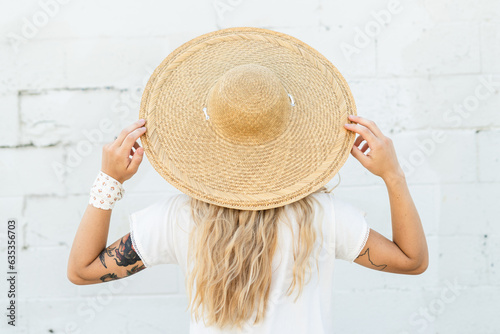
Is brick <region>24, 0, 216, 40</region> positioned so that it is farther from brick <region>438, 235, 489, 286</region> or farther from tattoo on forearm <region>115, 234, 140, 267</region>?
brick <region>438, 235, 489, 286</region>

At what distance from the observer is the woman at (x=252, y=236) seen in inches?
42.6

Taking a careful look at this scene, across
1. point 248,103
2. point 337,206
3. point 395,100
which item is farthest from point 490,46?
point 248,103

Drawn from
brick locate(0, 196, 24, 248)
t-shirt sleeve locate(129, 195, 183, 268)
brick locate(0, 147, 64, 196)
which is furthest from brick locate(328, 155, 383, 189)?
brick locate(0, 196, 24, 248)

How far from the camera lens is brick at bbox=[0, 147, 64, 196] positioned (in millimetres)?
2141

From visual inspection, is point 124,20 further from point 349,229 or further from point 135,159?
point 349,229

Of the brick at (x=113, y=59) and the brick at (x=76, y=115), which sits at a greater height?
the brick at (x=113, y=59)

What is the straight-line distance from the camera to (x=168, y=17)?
6.91 ft

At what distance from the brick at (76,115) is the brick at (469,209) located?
1531 mm

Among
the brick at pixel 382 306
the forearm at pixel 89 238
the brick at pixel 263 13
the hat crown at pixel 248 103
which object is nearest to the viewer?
the hat crown at pixel 248 103

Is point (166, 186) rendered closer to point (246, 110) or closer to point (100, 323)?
point (100, 323)

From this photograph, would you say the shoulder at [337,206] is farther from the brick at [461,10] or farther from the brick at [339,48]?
the brick at [461,10]

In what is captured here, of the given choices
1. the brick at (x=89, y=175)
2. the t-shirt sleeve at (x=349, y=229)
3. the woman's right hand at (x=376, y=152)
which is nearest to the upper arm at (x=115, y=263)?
the t-shirt sleeve at (x=349, y=229)

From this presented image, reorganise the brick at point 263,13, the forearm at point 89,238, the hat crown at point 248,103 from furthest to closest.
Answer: the brick at point 263,13, the forearm at point 89,238, the hat crown at point 248,103

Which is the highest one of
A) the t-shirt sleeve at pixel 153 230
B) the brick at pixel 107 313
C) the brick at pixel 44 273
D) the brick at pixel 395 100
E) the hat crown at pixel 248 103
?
the brick at pixel 395 100
